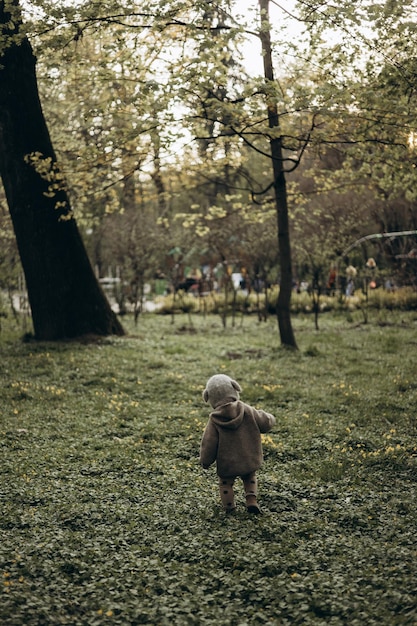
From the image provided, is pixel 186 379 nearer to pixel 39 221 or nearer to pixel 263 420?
pixel 39 221

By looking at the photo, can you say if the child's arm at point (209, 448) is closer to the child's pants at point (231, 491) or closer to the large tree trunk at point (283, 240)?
the child's pants at point (231, 491)

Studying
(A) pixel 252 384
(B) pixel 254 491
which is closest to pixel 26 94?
(A) pixel 252 384

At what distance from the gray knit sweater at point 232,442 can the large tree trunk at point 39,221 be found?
6718 mm

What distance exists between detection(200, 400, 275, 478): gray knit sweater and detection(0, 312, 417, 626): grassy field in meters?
0.39

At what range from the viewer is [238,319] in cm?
2053

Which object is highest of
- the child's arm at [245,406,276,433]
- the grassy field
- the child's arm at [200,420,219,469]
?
the child's arm at [245,406,276,433]

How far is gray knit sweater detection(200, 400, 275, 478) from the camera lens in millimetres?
5172

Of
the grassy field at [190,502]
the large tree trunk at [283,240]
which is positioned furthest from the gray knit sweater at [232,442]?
the large tree trunk at [283,240]

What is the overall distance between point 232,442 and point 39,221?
7.85 m

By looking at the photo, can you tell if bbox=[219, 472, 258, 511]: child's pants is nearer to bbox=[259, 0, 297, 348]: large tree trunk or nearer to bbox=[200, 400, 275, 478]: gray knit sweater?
bbox=[200, 400, 275, 478]: gray knit sweater

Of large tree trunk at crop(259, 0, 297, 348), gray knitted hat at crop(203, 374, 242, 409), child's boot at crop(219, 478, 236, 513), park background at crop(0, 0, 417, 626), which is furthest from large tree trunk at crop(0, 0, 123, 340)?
child's boot at crop(219, 478, 236, 513)

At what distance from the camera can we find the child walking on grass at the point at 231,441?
5176 millimetres

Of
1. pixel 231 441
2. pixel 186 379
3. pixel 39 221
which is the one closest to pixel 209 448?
pixel 231 441

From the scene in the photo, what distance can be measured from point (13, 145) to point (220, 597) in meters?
9.59
